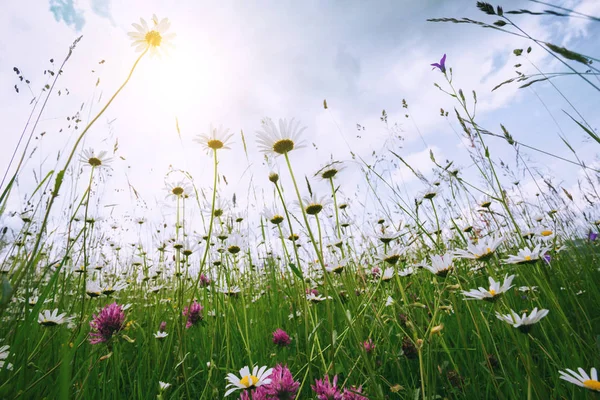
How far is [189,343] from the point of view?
187 cm

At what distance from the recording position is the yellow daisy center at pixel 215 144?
163 cm

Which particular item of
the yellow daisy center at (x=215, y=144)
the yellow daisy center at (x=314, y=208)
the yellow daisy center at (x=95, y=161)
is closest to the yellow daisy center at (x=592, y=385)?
the yellow daisy center at (x=314, y=208)

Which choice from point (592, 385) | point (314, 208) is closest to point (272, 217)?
point (314, 208)

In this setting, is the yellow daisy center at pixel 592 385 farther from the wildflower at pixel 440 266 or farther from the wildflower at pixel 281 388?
the wildflower at pixel 281 388

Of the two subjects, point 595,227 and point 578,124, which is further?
point 595,227

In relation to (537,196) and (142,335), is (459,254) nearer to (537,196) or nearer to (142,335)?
(142,335)

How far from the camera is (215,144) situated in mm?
1648

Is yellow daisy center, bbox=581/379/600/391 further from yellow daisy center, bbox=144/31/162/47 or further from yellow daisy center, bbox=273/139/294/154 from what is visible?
yellow daisy center, bbox=144/31/162/47

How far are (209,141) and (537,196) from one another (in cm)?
406

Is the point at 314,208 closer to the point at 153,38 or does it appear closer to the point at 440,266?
the point at 440,266

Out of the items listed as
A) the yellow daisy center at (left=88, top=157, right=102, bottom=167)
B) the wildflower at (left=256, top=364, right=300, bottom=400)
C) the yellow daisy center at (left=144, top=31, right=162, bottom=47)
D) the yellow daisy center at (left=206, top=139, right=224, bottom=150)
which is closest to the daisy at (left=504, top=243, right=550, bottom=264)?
the wildflower at (left=256, top=364, right=300, bottom=400)

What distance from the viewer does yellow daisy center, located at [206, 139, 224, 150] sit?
1633 millimetres

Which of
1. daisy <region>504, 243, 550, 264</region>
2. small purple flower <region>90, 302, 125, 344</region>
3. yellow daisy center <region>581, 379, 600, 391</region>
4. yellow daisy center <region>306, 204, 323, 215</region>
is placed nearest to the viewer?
yellow daisy center <region>581, 379, 600, 391</region>

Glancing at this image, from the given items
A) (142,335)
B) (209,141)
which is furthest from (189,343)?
(209,141)
